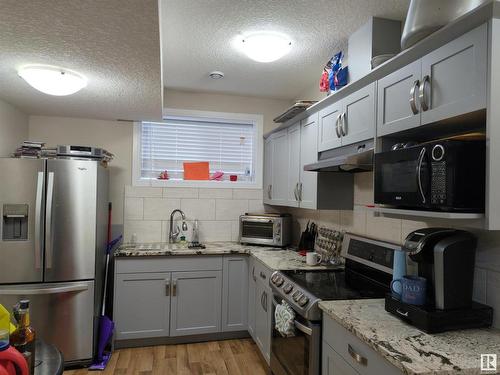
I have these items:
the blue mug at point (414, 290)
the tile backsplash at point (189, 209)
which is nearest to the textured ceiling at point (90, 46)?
the tile backsplash at point (189, 209)

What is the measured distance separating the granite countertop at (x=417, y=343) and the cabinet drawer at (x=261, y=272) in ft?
3.44

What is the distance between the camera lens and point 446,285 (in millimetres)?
1380

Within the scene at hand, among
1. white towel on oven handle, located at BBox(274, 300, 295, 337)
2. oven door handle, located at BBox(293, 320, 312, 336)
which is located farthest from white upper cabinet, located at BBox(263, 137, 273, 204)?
oven door handle, located at BBox(293, 320, 312, 336)

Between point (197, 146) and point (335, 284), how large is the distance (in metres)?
2.34

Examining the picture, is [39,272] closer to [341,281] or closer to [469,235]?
[341,281]

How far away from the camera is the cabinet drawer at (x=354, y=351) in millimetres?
1264

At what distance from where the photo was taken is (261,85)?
3.43 m

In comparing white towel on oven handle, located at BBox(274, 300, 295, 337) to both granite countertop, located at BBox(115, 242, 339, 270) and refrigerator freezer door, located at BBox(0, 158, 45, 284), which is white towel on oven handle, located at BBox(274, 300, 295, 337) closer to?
granite countertop, located at BBox(115, 242, 339, 270)

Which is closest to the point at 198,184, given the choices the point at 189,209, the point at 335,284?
the point at 189,209

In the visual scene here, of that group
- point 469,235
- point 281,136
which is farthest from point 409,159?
point 281,136

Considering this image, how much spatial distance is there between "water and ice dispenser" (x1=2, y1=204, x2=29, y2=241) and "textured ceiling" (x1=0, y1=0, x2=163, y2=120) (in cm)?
92

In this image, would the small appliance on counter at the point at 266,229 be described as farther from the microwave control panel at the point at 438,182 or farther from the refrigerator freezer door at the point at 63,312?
the microwave control panel at the point at 438,182

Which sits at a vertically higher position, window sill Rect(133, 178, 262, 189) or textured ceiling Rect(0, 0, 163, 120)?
textured ceiling Rect(0, 0, 163, 120)

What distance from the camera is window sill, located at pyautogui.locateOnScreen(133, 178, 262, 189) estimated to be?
359cm
